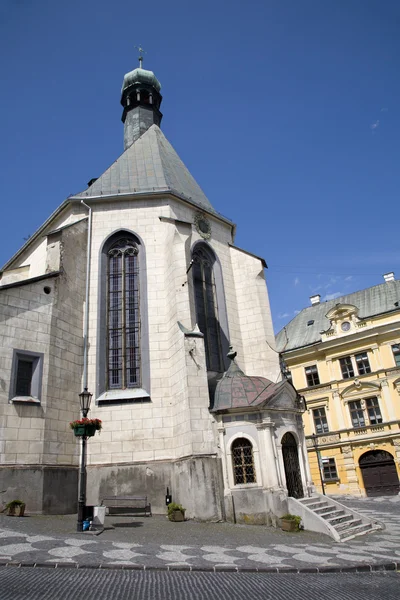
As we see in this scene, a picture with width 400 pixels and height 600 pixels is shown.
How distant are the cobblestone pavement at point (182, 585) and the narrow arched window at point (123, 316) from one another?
33.4 feet

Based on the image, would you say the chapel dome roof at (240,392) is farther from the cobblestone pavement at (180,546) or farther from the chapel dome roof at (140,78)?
the chapel dome roof at (140,78)

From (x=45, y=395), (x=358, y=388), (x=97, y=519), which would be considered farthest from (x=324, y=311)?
(x=97, y=519)

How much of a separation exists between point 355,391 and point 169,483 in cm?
2032

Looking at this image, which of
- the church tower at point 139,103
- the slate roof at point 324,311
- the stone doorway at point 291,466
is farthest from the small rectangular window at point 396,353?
the church tower at point 139,103

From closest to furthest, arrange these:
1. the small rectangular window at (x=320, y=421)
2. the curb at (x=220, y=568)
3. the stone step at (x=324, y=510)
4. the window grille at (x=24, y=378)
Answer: the curb at (x=220, y=568) → the stone step at (x=324, y=510) → the window grille at (x=24, y=378) → the small rectangular window at (x=320, y=421)

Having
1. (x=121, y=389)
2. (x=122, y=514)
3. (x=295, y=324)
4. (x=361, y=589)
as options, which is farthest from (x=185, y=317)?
(x=295, y=324)

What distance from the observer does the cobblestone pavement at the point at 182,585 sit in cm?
580

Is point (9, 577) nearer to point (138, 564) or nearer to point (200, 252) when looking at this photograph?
point (138, 564)

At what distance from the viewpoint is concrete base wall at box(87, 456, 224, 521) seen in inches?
529

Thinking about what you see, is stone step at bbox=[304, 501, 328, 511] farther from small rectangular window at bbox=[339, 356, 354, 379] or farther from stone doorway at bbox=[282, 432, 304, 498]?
small rectangular window at bbox=[339, 356, 354, 379]

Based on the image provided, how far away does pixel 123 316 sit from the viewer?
59.0ft

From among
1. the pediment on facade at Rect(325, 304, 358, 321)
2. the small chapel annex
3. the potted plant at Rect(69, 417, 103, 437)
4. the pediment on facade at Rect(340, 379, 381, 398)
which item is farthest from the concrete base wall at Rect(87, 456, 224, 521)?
the pediment on facade at Rect(325, 304, 358, 321)

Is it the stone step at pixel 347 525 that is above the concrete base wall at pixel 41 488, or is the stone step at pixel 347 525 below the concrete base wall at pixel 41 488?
below

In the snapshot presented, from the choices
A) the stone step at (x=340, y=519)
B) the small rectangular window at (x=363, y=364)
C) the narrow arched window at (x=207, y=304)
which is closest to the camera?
the stone step at (x=340, y=519)
